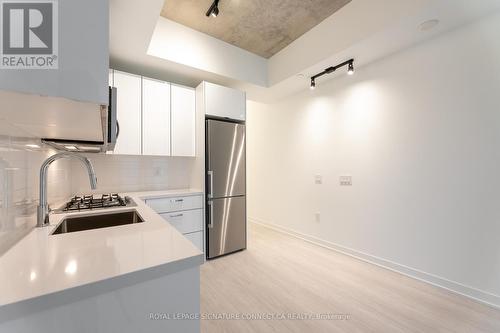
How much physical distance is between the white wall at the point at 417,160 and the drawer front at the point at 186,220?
5.65 feet

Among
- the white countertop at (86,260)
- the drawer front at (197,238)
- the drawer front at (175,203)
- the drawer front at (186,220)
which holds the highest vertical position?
the white countertop at (86,260)

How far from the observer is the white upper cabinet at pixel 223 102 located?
8.77ft

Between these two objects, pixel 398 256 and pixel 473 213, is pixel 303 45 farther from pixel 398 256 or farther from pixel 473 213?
pixel 398 256

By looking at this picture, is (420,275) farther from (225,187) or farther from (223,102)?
(223,102)

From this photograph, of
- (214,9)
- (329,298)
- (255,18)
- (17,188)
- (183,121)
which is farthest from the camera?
(183,121)

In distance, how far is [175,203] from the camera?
248 cm

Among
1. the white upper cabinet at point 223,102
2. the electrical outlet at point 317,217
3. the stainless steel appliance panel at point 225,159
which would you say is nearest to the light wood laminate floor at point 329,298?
the electrical outlet at point 317,217

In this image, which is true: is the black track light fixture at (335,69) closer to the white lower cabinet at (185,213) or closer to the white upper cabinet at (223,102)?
the white upper cabinet at (223,102)

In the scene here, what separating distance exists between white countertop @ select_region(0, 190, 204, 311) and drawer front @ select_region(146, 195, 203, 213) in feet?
4.45

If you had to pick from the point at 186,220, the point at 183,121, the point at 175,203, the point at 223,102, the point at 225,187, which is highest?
the point at 223,102

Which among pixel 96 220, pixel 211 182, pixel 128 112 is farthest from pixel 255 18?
pixel 96 220

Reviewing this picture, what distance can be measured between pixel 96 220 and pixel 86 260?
3.11ft

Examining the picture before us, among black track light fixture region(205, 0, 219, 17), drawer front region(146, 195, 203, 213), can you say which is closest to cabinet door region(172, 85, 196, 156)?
drawer front region(146, 195, 203, 213)

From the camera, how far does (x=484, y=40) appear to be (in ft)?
5.82
